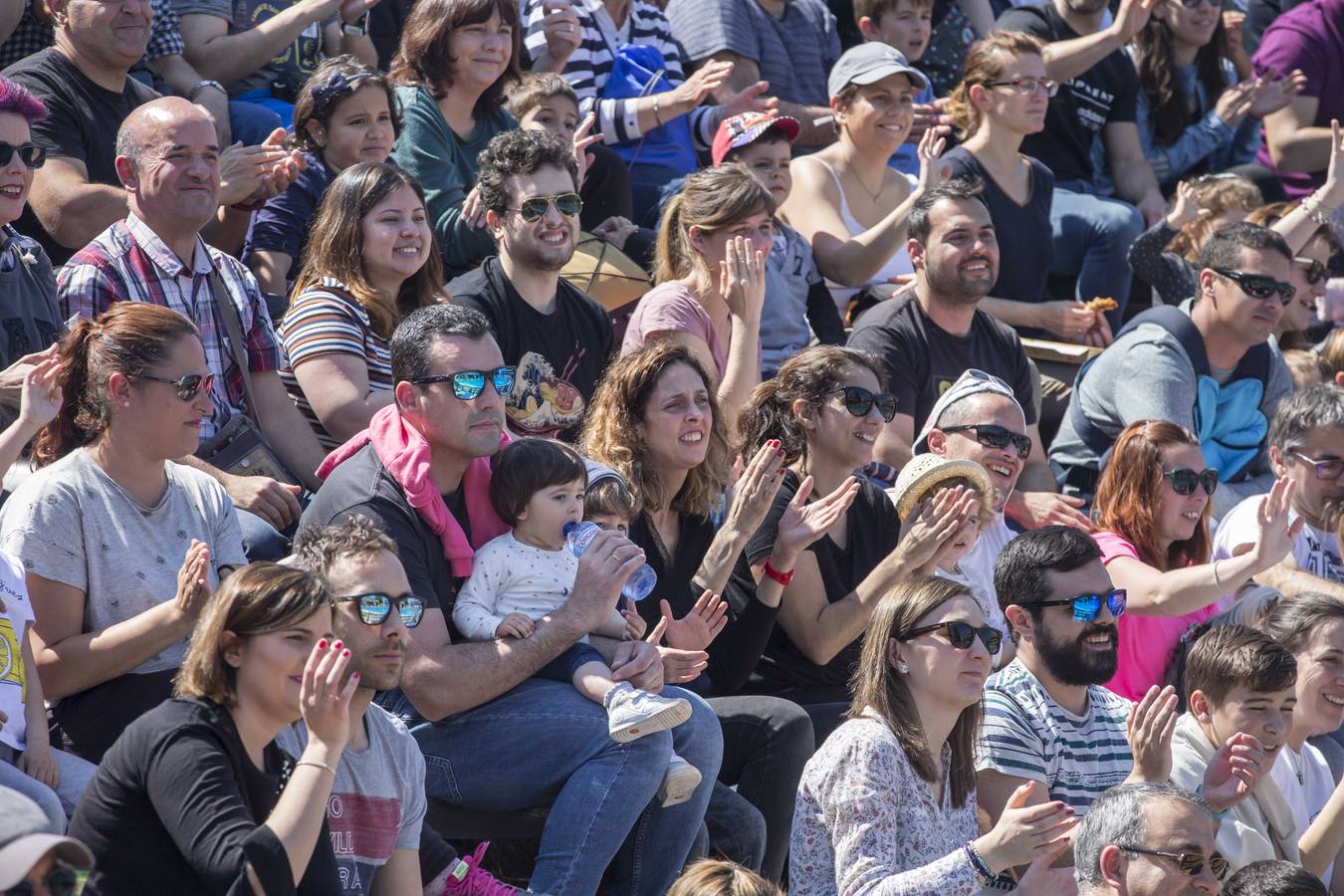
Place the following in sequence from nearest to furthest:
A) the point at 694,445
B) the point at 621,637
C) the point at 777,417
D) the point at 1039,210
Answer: the point at 621,637, the point at 694,445, the point at 777,417, the point at 1039,210

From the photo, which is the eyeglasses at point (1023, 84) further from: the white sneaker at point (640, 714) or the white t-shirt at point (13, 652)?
the white t-shirt at point (13, 652)

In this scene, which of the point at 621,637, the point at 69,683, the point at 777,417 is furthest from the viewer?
the point at 777,417

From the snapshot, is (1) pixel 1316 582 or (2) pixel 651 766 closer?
(2) pixel 651 766

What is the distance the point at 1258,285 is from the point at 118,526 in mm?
4775

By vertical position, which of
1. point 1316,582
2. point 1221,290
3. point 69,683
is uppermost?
point 69,683

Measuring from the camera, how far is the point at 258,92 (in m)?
7.31

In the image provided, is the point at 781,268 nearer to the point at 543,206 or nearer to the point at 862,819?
the point at 543,206

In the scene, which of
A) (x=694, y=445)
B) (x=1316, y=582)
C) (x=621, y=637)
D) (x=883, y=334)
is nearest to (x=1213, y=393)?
(x=1316, y=582)

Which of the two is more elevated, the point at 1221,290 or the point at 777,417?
the point at 777,417

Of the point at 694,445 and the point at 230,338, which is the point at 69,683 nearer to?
the point at 230,338

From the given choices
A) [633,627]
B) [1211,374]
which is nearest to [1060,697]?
[633,627]

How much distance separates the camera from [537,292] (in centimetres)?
584

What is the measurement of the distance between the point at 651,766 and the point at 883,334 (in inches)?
106

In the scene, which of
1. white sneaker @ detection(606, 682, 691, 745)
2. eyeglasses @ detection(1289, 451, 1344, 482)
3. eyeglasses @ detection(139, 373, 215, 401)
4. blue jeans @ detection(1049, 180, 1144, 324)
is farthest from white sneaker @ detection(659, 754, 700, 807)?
blue jeans @ detection(1049, 180, 1144, 324)
